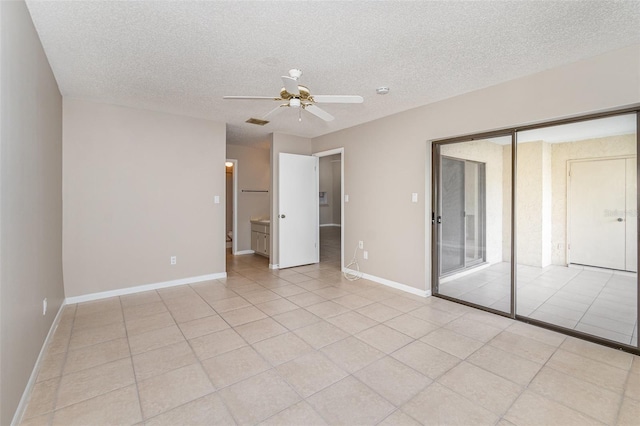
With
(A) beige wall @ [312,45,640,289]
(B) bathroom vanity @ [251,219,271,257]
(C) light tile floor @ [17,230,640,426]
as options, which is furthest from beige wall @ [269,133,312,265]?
(C) light tile floor @ [17,230,640,426]

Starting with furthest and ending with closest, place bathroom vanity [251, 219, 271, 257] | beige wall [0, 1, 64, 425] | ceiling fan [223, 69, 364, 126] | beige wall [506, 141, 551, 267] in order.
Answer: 1. bathroom vanity [251, 219, 271, 257]
2. beige wall [506, 141, 551, 267]
3. ceiling fan [223, 69, 364, 126]
4. beige wall [0, 1, 64, 425]

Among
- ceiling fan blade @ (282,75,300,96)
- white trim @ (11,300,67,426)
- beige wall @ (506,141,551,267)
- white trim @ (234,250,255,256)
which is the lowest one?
white trim @ (11,300,67,426)

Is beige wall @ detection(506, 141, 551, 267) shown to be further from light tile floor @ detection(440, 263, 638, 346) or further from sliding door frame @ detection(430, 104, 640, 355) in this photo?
light tile floor @ detection(440, 263, 638, 346)

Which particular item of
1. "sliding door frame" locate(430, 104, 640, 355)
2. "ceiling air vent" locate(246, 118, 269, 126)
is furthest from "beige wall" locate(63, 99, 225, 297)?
"sliding door frame" locate(430, 104, 640, 355)

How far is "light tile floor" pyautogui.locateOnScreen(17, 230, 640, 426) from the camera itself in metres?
1.72

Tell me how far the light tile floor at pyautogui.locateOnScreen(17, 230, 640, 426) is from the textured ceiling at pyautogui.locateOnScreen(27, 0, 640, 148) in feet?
8.26

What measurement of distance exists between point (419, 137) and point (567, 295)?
2.59 m

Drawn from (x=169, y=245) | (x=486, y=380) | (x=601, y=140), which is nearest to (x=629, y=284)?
(x=601, y=140)

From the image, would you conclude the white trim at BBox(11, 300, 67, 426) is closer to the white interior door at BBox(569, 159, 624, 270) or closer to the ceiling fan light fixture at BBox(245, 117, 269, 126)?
the ceiling fan light fixture at BBox(245, 117, 269, 126)

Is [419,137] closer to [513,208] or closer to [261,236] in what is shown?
[513,208]

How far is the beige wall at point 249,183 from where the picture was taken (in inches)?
262

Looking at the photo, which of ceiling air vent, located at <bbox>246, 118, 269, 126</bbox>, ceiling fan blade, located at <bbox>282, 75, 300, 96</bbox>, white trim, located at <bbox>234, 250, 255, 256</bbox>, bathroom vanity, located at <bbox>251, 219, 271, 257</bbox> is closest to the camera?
ceiling fan blade, located at <bbox>282, 75, 300, 96</bbox>

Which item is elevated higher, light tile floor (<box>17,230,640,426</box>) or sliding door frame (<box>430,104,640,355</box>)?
sliding door frame (<box>430,104,640,355</box>)

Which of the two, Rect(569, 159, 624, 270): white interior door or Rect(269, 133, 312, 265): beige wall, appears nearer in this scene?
Rect(569, 159, 624, 270): white interior door
